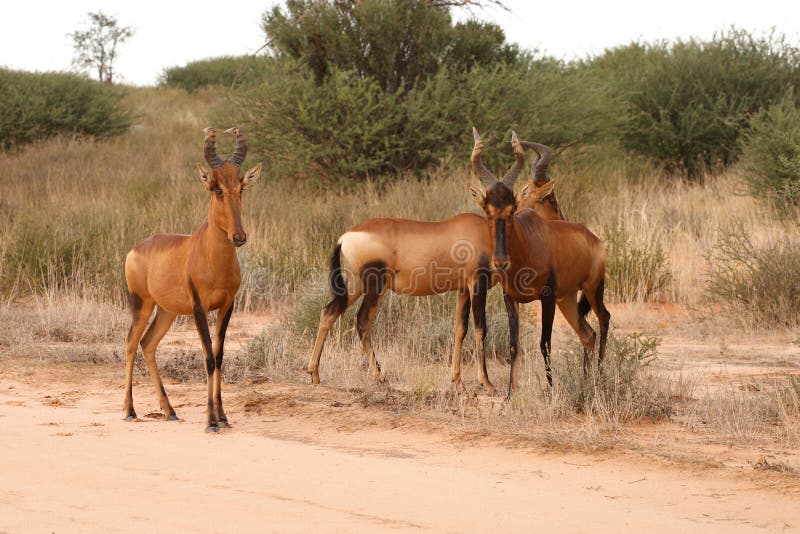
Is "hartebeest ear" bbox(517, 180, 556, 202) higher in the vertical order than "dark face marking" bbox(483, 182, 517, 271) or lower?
higher

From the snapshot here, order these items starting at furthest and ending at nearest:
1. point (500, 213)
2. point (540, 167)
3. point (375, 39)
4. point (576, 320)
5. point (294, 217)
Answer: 1. point (375, 39)
2. point (294, 217)
3. point (540, 167)
4. point (576, 320)
5. point (500, 213)

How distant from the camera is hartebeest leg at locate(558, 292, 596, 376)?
27.8 feet

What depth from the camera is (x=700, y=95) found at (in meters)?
24.1

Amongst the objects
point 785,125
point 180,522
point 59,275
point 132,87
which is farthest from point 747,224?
point 132,87

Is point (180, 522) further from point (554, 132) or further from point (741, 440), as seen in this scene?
point (554, 132)

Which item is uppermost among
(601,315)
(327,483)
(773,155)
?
(773,155)

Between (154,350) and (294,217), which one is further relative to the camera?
(294,217)

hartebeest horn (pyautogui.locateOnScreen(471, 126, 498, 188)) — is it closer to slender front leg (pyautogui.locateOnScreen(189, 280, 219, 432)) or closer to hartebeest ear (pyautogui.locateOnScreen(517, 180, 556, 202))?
hartebeest ear (pyautogui.locateOnScreen(517, 180, 556, 202))

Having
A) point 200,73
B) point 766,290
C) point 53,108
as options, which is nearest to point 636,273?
point 766,290

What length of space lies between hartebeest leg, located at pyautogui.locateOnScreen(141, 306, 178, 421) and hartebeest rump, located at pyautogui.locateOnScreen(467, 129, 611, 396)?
2.40m

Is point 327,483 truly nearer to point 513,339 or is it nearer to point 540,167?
point 513,339

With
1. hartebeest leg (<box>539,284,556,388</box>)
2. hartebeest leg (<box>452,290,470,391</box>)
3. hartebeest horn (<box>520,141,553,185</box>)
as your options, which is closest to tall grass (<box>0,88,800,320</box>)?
hartebeest leg (<box>452,290,470,391</box>)

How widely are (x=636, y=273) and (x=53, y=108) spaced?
19.6 meters

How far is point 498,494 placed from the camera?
550 centimetres
